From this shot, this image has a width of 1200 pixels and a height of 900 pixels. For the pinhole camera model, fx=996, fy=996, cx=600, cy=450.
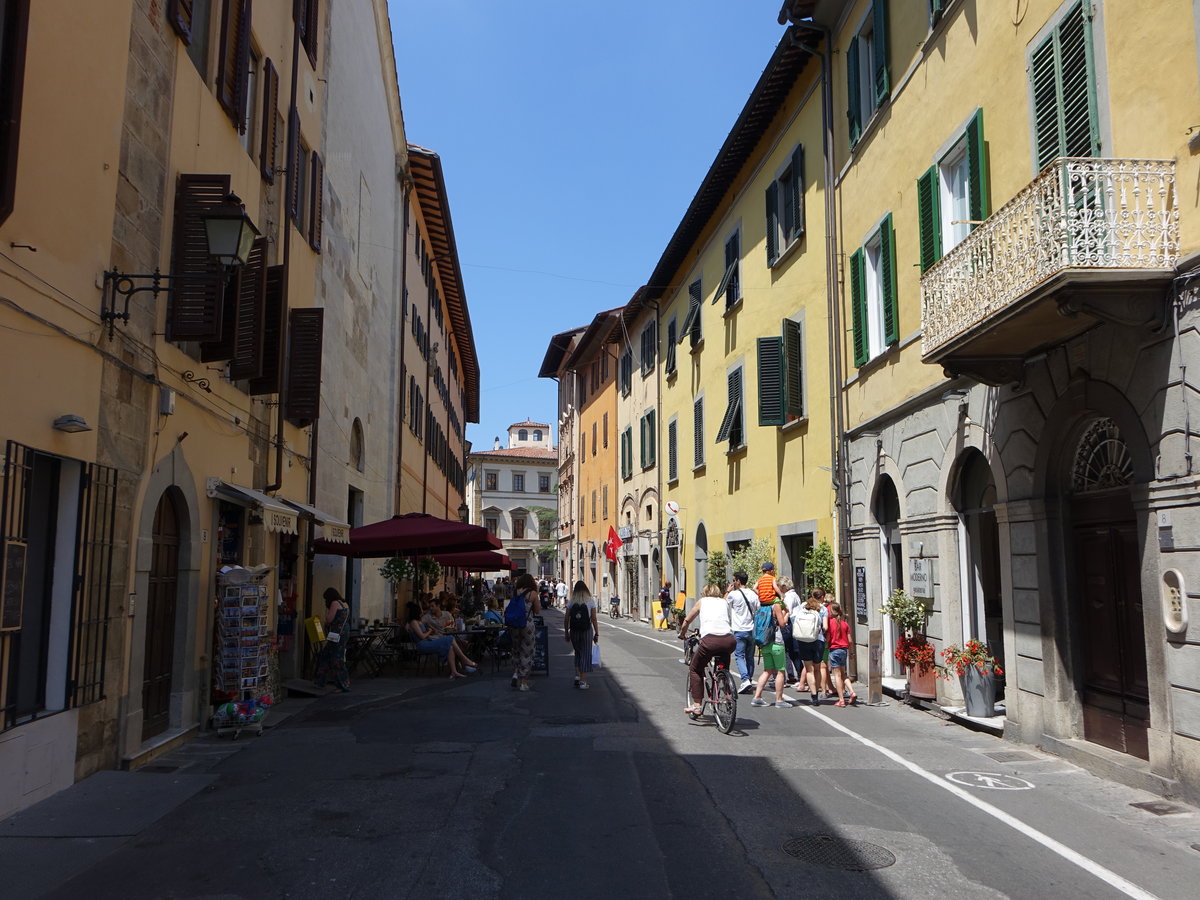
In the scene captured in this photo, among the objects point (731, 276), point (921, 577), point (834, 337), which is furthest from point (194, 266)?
point (731, 276)

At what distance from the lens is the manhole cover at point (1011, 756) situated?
9281mm

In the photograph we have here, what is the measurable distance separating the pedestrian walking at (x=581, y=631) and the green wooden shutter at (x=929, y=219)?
20.9ft

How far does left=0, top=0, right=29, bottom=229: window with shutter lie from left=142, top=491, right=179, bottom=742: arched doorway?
12.7ft

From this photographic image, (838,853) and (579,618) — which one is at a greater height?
(579,618)

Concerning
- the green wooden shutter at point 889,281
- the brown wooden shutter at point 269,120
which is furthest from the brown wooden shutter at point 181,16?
the green wooden shutter at point 889,281

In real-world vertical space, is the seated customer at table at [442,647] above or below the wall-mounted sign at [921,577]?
below

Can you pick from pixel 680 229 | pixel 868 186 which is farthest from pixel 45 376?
pixel 680 229

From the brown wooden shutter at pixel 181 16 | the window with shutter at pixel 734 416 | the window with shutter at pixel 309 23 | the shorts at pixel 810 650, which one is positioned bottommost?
the shorts at pixel 810 650

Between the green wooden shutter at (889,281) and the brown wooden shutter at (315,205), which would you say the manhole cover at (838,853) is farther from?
the brown wooden shutter at (315,205)

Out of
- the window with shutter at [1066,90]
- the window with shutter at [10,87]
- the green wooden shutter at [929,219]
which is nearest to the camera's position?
the window with shutter at [10,87]

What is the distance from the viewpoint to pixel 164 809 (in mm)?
7188

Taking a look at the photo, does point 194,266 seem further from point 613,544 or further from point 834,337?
point 613,544

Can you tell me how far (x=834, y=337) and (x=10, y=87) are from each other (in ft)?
41.7

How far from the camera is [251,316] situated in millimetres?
11297
